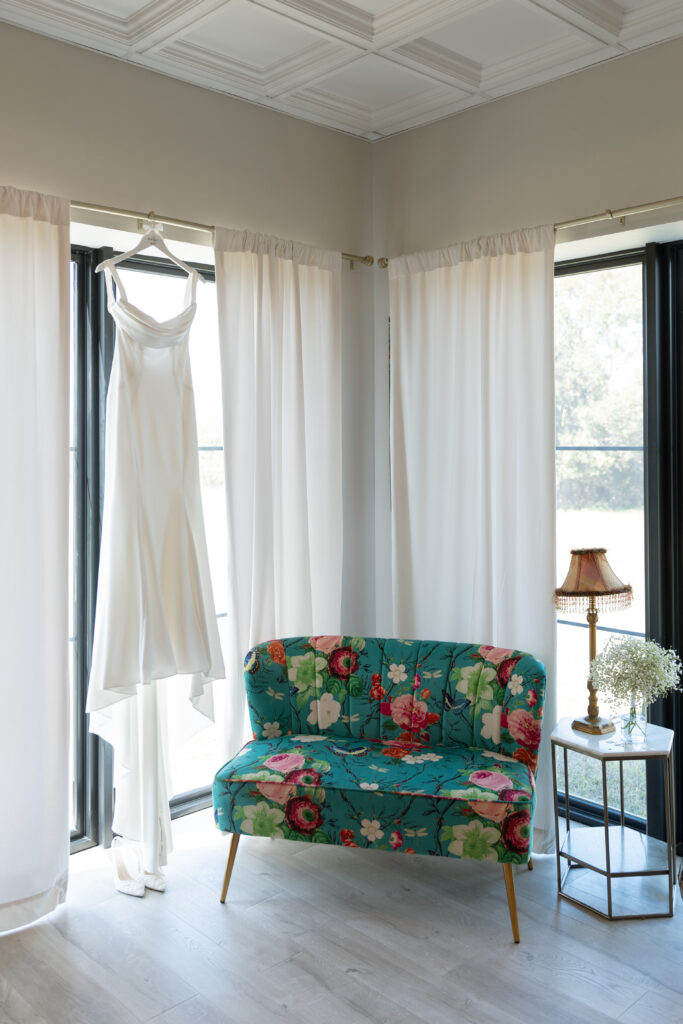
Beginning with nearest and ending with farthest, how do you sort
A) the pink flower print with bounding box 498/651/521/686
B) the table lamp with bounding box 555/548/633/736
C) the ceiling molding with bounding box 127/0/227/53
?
the ceiling molding with bounding box 127/0/227/53 < the table lamp with bounding box 555/548/633/736 < the pink flower print with bounding box 498/651/521/686

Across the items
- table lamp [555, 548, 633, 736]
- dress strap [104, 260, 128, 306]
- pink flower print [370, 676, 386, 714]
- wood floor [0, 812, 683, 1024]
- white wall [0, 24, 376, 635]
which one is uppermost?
white wall [0, 24, 376, 635]

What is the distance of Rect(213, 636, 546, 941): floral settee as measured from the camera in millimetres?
2889

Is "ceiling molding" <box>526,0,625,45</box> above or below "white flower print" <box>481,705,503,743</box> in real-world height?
above

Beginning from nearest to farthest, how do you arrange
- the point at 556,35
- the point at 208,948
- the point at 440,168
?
the point at 208,948 < the point at 556,35 < the point at 440,168

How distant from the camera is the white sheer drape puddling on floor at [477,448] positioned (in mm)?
3361

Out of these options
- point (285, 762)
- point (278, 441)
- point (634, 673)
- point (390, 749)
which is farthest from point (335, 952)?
point (278, 441)

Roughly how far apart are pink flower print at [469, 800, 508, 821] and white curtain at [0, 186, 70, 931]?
1.34 m

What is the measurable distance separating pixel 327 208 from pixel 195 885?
2.69m

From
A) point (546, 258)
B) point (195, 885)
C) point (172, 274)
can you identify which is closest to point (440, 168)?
point (546, 258)

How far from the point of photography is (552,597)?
3330 mm

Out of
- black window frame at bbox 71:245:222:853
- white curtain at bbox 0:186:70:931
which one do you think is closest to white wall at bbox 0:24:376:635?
white curtain at bbox 0:186:70:931

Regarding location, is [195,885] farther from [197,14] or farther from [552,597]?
[197,14]

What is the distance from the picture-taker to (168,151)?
10.8ft

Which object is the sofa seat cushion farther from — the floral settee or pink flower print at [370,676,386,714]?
pink flower print at [370,676,386,714]
